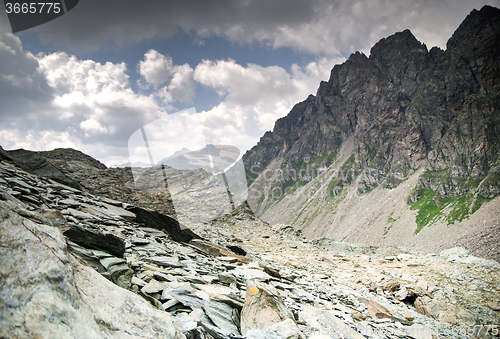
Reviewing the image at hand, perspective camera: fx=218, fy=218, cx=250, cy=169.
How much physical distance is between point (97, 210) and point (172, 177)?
13.3 metres

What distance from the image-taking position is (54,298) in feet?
9.68

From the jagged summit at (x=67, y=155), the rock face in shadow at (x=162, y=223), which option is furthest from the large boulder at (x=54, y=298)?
the jagged summit at (x=67, y=155)

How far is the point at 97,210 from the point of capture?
13.6m

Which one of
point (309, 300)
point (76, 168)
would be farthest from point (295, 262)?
point (76, 168)

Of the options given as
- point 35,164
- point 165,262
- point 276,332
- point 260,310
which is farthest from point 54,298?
point 35,164

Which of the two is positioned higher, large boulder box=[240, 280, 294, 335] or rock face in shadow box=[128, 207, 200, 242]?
rock face in shadow box=[128, 207, 200, 242]

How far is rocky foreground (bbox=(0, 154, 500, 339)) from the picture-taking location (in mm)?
3029

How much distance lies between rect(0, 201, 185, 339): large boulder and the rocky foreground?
2cm

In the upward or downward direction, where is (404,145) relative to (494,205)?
upward

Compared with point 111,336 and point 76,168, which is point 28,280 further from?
point 76,168

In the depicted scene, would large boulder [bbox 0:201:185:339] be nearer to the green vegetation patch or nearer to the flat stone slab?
the flat stone slab

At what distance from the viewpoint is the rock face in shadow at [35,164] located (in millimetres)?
16516

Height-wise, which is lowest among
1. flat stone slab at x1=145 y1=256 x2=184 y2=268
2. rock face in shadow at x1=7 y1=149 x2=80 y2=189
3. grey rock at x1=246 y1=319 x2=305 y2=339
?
grey rock at x1=246 y1=319 x2=305 y2=339

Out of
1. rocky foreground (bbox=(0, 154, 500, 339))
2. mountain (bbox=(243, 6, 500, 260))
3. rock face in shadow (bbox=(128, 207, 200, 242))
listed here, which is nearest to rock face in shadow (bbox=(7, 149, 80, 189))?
rocky foreground (bbox=(0, 154, 500, 339))
